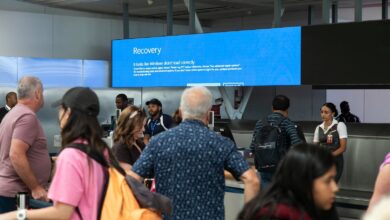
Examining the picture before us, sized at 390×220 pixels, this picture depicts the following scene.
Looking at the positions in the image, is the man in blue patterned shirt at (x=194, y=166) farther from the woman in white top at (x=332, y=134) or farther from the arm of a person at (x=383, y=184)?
the woman in white top at (x=332, y=134)

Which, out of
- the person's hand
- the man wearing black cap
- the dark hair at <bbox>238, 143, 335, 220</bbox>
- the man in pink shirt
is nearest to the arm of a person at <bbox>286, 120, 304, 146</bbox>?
the man wearing black cap

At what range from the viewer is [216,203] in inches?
137

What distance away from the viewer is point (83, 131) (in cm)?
268

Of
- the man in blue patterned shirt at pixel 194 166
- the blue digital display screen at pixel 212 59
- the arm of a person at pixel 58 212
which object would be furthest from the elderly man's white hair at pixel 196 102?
the blue digital display screen at pixel 212 59

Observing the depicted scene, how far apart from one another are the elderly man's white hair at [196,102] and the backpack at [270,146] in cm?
304

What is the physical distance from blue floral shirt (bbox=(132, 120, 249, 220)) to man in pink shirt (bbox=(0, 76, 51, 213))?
897 mm

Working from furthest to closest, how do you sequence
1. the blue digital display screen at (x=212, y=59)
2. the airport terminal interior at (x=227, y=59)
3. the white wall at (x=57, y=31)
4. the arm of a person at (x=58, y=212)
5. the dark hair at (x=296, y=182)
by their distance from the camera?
the white wall at (x=57, y=31)
the blue digital display screen at (x=212, y=59)
the airport terminal interior at (x=227, y=59)
the arm of a person at (x=58, y=212)
the dark hair at (x=296, y=182)

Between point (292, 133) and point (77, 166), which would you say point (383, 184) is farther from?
point (292, 133)

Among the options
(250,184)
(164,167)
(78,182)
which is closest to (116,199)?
(78,182)

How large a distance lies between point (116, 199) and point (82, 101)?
45 centimetres

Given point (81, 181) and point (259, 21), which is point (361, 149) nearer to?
point (259, 21)

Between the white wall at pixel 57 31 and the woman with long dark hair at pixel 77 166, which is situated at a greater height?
the white wall at pixel 57 31

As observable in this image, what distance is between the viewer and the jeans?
159 inches

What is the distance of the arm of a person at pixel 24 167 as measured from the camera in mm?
3916
